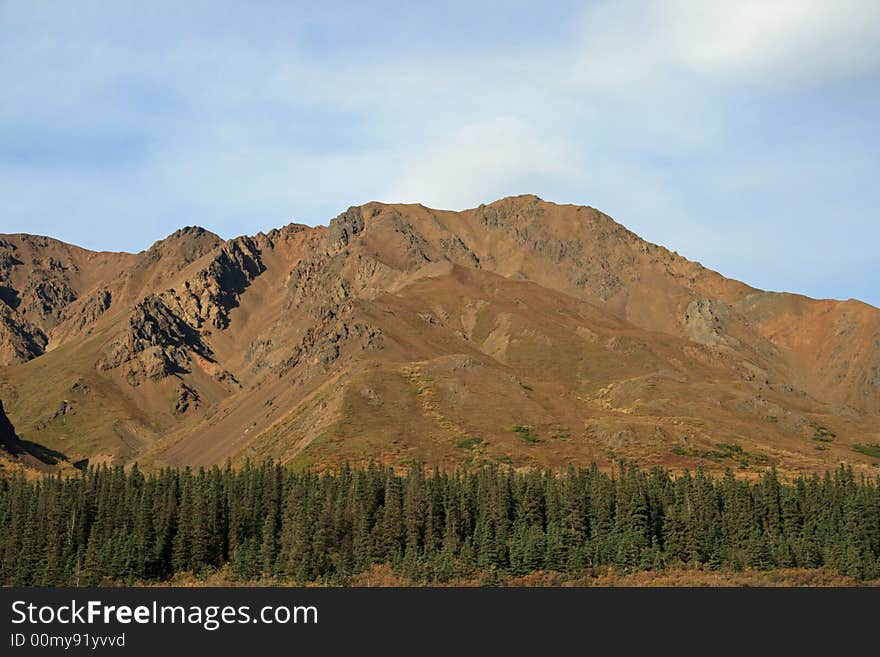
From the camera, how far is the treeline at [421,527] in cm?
14038

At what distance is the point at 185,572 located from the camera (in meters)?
147

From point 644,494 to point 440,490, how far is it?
108ft

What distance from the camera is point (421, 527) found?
155375 millimetres

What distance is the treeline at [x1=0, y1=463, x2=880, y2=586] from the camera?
140375mm
